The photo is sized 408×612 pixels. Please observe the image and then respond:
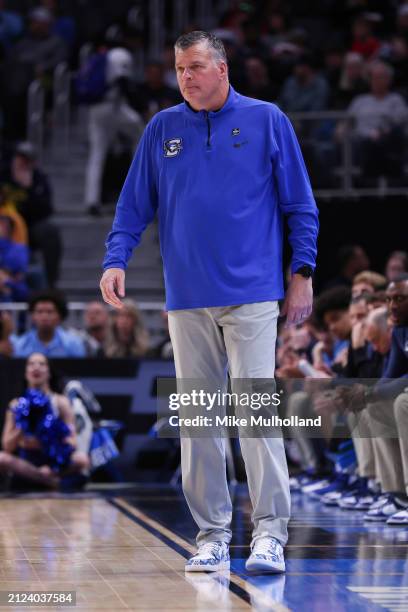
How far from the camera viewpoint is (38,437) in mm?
10016

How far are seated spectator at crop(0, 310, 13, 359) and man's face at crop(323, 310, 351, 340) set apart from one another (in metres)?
2.98

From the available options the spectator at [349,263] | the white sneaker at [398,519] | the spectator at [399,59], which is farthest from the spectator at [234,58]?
the white sneaker at [398,519]

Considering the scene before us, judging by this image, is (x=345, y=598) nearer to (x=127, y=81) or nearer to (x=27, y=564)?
(x=27, y=564)

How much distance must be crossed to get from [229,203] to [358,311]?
3.37 m

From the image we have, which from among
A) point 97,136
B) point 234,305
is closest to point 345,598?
point 234,305

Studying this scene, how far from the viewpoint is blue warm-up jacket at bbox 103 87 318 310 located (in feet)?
17.9

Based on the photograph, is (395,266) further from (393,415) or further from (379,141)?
(393,415)

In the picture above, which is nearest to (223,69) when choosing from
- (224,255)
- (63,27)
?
(224,255)

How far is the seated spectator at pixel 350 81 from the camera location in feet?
46.2

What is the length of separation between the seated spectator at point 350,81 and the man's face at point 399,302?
6935 mm

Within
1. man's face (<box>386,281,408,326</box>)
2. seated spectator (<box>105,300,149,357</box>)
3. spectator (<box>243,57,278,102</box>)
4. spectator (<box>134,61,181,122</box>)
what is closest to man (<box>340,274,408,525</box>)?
man's face (<box>386,281,408,326</box>)

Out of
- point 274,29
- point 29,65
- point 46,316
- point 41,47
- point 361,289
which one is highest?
point 274,29

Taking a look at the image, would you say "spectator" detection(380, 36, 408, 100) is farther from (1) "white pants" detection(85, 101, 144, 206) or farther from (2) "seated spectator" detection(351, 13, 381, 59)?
(1) "white pants" detection(85, 101, 144, 206)

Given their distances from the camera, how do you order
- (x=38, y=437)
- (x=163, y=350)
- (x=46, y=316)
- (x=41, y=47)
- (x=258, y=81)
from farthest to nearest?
(x=41, y=47)
(x=258, y=81)
(x=163, y=350)
(x=46, y=316)
(x=38, y=437)
